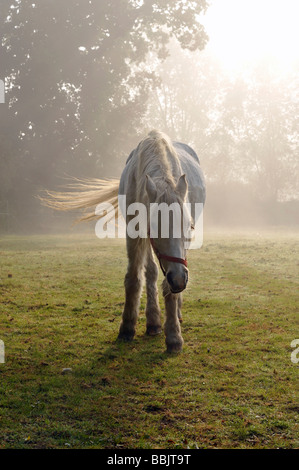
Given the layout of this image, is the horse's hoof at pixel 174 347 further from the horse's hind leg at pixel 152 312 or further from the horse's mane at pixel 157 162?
the horse's mane at pixel 157 162

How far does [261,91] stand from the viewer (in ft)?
137

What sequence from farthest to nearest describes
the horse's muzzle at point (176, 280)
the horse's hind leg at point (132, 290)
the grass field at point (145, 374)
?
the horse's hind leg at point (132, 290) → the horse's muzzle at point (176, 280) → the grass field at point (145, 374)

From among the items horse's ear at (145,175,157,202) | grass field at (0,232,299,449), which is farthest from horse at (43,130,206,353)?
grass field at (0,232,299,449)

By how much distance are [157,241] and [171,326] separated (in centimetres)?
102

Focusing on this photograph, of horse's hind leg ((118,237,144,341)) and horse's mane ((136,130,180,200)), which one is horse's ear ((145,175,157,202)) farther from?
horse's hind leg ((118,237,144,341))

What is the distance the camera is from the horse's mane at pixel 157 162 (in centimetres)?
410

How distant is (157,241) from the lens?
4016mm

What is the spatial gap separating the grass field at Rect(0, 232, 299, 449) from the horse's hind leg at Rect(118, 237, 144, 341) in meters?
0.15

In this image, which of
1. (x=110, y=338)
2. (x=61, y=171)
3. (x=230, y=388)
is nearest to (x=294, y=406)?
(x=230, y=388)

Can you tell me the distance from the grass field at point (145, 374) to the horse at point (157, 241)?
246mm

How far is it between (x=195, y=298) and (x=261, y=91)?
3808cm

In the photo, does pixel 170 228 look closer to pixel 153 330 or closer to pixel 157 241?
pixel 157 241

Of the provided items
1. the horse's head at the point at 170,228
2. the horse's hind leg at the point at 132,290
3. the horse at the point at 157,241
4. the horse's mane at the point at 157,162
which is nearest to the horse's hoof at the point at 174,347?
the horse at the point at 157,241

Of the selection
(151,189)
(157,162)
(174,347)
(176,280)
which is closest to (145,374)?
(174,347)
